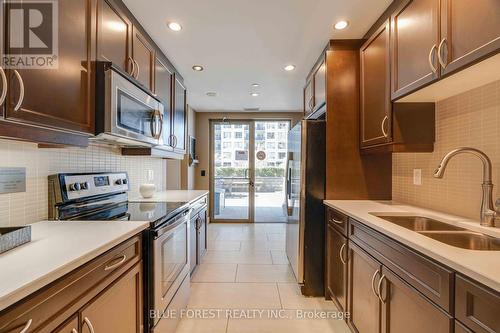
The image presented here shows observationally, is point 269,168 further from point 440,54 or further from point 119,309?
point 119,309

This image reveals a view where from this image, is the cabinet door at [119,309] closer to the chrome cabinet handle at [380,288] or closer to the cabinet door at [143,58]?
the chrome cabinet handle at [380,288]

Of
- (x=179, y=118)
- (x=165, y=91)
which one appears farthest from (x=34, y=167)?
(x=179, y=118)

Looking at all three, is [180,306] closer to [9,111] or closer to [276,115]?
[9,111]

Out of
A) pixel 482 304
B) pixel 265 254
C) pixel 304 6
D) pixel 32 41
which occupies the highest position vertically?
pixel 304 6

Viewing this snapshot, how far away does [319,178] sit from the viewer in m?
2.38

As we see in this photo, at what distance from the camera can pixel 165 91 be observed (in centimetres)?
261

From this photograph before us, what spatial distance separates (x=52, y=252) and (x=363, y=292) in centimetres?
164

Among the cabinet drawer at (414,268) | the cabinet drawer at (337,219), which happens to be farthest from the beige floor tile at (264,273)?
the cabinet drawer at (414,268)

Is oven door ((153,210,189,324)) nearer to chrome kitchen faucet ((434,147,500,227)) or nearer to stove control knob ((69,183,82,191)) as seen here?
stove control knob ((69,183,82,191))

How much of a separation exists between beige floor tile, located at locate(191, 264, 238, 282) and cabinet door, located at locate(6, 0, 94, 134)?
1.96 metres

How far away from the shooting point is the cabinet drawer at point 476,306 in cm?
73

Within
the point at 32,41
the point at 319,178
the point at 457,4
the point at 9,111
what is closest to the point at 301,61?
the point at 319,178

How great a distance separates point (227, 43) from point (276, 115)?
121 inches

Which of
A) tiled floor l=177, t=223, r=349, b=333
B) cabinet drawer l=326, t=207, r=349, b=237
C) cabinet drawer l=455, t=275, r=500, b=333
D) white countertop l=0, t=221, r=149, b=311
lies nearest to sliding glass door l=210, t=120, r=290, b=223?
tiled floor l=177, t=223, r=349, b=333
